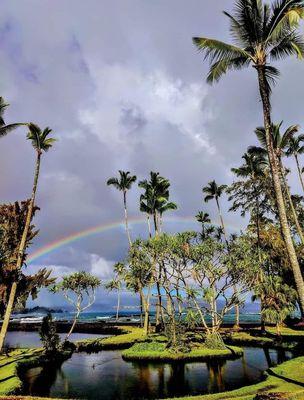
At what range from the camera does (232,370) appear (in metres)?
27.2

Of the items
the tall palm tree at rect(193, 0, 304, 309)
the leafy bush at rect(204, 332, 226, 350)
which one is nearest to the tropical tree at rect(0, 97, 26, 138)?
the tall palm tree at rect(193, 0, 304, 309)

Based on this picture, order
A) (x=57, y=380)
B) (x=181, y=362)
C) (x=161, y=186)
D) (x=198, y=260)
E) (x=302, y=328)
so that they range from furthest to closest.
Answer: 1. (x=161, y=186)
2. (x=302, y=328)
3. (x=198, y=260)
4. (x=181, y=362)
5. (x=57, y=380)

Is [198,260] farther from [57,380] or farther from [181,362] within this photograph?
[57,380]

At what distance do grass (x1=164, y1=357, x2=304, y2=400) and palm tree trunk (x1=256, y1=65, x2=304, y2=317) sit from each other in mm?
4850

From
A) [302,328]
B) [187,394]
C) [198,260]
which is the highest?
[198,260]

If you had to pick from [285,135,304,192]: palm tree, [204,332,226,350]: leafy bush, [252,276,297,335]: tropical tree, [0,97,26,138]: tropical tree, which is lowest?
[204,332,226,350]: leafy bush

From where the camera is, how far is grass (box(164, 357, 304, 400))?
16477 mm

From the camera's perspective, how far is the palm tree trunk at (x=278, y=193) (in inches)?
606

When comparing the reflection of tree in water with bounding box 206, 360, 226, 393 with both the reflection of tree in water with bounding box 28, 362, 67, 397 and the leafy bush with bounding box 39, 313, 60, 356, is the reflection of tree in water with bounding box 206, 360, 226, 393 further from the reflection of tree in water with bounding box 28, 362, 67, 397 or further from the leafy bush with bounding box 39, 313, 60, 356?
the leafy bush with bounding box 39, 313, 60, 356

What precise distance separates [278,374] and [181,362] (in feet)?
36.7

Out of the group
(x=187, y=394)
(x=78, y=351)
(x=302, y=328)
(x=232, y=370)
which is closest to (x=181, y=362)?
(x=232, y=370)

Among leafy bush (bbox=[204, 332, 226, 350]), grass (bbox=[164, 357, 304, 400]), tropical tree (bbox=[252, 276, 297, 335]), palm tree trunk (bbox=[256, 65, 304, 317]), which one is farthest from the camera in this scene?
tropical tree (bbox=[252, 276, 297, 335])

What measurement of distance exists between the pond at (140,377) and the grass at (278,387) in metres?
2.27

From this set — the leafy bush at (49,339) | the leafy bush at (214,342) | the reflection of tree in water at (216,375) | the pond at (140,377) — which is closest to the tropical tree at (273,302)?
the pond at (140,377)
